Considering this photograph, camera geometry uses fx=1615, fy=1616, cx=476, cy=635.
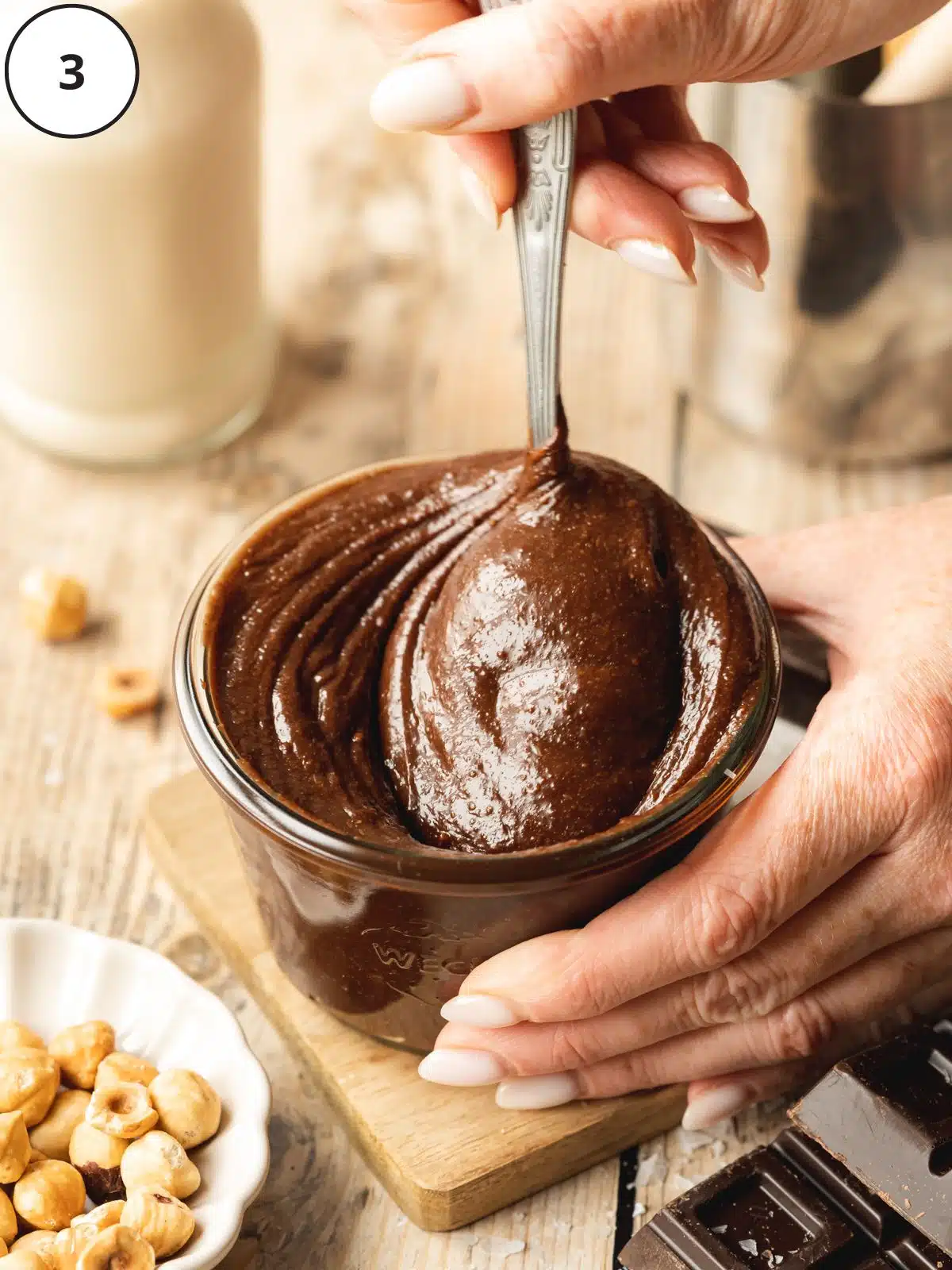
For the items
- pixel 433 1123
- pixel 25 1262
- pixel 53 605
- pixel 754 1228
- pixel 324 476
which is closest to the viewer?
pixel 25 1262

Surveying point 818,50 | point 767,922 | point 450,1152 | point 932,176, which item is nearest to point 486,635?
point 767,922

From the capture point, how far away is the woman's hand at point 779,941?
1.24m

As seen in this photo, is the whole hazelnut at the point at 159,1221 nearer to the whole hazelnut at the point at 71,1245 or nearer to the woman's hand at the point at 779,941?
the whole hazelnut at the point at 71,1245

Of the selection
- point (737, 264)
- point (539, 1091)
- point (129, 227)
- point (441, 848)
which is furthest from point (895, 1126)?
point (129, 227)

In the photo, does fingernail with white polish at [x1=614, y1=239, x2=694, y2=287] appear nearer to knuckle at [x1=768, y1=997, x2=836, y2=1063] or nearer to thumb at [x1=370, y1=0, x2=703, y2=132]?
thumb at [x1=370, y1=0, x2=703, y2=132]

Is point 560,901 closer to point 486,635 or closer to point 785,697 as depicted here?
point 486,635

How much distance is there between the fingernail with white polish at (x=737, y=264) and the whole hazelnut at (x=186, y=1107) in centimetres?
85

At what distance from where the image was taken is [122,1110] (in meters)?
1.26

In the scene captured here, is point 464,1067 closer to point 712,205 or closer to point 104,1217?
point 104,1217

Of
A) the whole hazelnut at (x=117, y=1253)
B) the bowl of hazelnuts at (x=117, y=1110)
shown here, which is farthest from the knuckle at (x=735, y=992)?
the whole hazelnut at (x=117, y=1253)

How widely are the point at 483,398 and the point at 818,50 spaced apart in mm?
827

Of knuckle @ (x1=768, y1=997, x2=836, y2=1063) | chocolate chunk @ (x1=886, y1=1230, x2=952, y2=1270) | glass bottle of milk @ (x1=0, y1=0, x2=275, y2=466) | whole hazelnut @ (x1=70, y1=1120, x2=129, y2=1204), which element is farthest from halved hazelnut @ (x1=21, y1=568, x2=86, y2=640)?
chocolate chunk @ (x1=886, y1=1230, x2=952, y2=1270)

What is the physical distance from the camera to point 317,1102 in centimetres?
140

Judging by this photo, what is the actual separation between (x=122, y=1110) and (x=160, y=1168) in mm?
73
